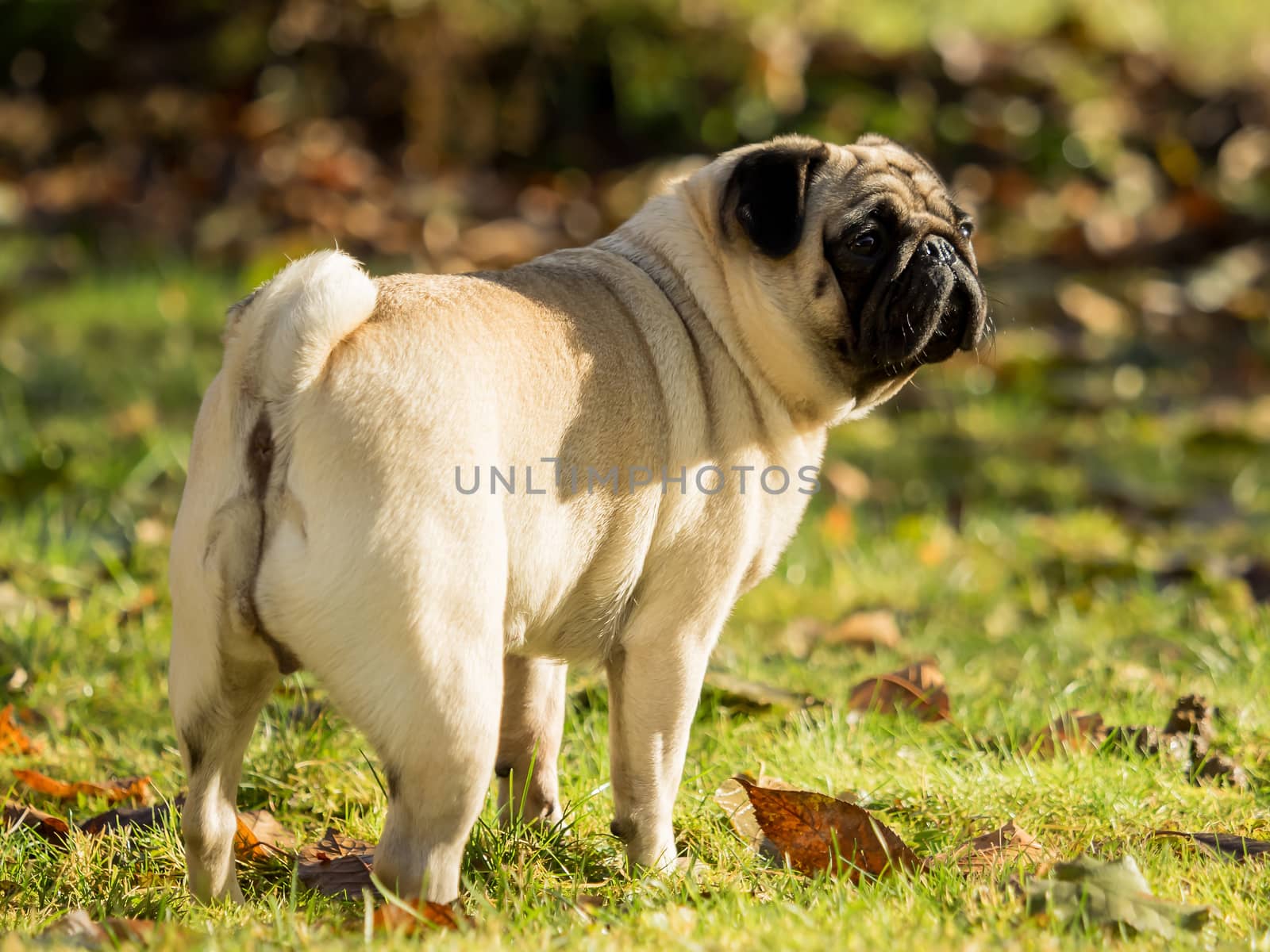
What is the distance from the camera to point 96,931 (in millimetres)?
2543

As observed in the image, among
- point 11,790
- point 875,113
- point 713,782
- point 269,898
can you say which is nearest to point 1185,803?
point 713,782

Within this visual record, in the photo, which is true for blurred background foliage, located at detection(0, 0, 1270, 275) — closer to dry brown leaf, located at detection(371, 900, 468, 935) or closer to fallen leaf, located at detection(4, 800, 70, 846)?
fallen leaf, located at detection(4, 800, 70, 846)

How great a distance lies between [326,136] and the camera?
956 cm

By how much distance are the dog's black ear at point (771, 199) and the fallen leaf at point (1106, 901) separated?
1504 mm

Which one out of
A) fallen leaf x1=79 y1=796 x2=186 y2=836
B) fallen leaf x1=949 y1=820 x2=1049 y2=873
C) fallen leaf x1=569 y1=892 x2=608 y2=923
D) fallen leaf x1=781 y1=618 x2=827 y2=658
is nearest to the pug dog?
fallen leaf x1=569 y1=892 x2=608 y2=923

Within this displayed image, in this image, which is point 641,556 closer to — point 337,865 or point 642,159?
point 337,865

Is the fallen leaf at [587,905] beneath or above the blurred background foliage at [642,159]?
beneath

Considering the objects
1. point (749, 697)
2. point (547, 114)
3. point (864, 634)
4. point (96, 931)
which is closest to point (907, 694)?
point (749, 697)

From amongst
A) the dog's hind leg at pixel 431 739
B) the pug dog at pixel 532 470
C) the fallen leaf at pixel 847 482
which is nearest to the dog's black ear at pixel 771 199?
the pug dog at pixel 532 470

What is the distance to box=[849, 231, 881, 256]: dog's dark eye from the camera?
3367mm

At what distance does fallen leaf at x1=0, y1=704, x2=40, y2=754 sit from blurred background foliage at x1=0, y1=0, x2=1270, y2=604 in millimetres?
3306

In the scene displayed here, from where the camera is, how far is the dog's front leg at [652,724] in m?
3.06

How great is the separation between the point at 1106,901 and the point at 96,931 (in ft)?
5.87

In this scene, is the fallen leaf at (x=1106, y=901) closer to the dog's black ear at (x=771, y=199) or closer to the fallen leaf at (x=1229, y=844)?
the fallen leaf at (x=1229, y=844)
